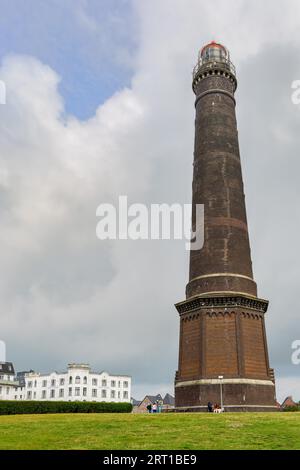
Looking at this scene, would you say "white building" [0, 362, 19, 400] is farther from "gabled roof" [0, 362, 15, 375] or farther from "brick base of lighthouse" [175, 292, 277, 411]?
"brick base of lighthouse" [175, 292, 277, 411]

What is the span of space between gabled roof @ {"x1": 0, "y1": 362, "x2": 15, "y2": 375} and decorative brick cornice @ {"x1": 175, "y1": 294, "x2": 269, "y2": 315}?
310ft

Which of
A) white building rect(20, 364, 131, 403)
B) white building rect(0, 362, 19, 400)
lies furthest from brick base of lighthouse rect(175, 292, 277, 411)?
white building rect(0, 362, 19, 400)

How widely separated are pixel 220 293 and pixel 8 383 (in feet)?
314

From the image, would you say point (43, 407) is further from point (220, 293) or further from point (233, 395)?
point (220, 293)

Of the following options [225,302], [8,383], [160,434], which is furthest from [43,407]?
[8,383]

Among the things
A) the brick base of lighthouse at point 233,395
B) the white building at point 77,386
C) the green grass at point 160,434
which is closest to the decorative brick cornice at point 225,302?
the brick base of lighthouse at point 233,395

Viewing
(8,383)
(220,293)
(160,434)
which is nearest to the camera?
(160,434)

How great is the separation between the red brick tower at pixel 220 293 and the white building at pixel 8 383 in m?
89.8

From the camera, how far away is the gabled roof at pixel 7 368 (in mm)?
119175

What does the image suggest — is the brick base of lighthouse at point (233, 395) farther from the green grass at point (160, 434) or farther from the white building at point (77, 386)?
the white building at point (77, 386)

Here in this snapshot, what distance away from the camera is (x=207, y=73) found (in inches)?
1827

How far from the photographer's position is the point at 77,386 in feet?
373
